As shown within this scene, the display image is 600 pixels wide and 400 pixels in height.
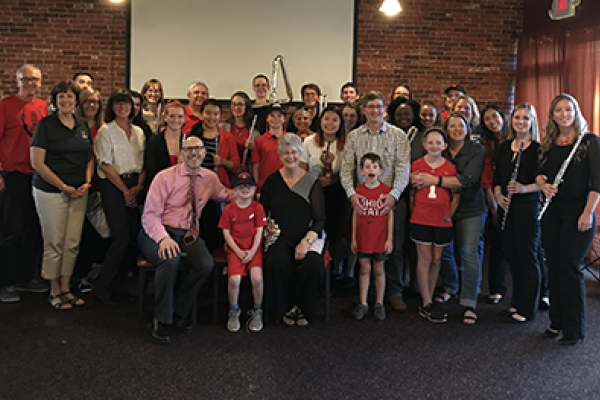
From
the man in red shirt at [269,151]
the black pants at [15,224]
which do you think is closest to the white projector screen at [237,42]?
the man in red shirt at [269,151]

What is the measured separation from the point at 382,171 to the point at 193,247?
137 centimetres

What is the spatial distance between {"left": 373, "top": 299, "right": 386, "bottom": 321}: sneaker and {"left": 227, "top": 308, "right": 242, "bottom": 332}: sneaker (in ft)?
3.04

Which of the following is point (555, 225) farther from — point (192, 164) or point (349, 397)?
point (192, 164)

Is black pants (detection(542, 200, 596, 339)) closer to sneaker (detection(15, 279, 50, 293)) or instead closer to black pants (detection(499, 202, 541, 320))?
black pants (detection(499, 202, 541, 320))

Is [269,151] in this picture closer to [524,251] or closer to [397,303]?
[397,303]

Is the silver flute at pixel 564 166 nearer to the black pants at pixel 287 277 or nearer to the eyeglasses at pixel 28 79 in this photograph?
the black pants at pixel 287 277

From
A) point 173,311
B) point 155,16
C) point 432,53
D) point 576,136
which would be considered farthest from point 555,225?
point 155,16

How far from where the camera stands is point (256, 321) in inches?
121

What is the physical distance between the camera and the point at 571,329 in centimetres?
292

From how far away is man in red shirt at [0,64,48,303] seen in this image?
350 cm

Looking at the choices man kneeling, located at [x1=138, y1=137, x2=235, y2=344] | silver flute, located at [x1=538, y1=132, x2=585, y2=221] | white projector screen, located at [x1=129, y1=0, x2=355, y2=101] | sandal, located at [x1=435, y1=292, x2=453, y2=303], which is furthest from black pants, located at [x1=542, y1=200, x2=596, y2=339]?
white projector screen, located at [x1=129, y1=0, x2=355, y2=101]

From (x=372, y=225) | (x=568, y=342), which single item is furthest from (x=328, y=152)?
(x=568, y=342)

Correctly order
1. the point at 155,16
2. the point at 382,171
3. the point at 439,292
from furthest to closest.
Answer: the point at 155,16, the point at 439,292, the point at 382,171

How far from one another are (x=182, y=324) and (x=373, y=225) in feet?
4.59
